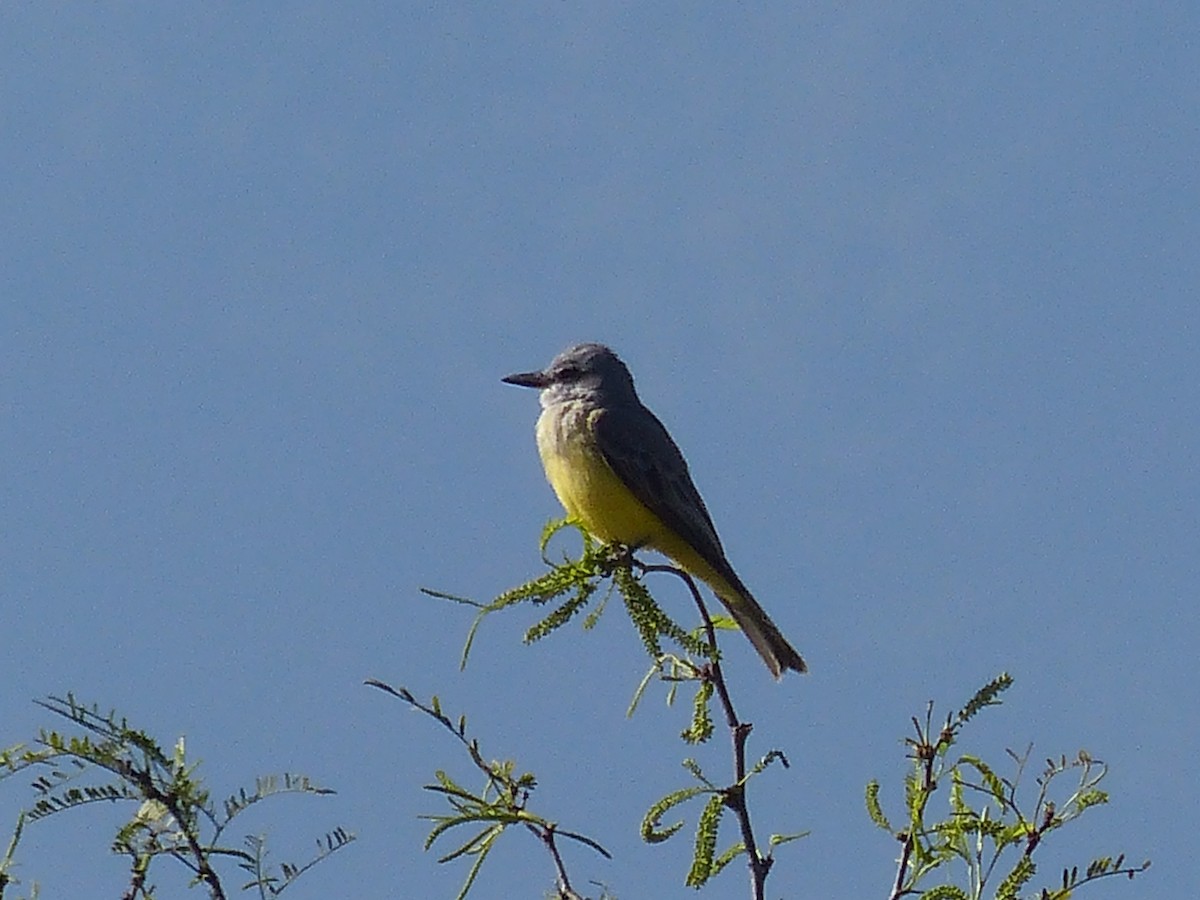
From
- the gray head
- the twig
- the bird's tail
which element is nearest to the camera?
the twig

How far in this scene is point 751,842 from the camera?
331 cm

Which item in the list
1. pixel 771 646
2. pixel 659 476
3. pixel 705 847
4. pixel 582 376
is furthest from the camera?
pixel 582 376

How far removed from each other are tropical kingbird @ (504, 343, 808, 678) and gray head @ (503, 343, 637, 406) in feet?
0.62

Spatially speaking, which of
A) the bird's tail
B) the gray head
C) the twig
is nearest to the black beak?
the gray head

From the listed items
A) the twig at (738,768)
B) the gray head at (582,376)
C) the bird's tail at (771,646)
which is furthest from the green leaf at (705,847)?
the gray head at (582,376)

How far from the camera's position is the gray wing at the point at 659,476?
7.62 meters

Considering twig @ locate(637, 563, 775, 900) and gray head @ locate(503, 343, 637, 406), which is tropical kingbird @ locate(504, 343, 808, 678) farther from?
twig @ locate(637, 563, 775, 900)

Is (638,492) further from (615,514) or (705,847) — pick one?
(705,847)

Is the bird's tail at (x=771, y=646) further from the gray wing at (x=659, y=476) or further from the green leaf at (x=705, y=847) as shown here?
the green leaf at (x=705, y=847)

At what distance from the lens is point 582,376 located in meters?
8.83

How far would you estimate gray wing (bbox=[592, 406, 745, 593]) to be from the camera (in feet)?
25.0

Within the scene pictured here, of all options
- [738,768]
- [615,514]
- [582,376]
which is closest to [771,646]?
[615,514]

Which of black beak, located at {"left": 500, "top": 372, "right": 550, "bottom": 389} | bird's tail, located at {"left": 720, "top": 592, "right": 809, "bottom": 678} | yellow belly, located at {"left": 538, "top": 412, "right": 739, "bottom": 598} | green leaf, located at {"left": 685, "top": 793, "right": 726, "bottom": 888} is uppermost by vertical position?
black beak, located at {"left": 500, "top": 372, "right": 550, "bottom": 389}

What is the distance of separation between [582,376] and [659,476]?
3.80ft
